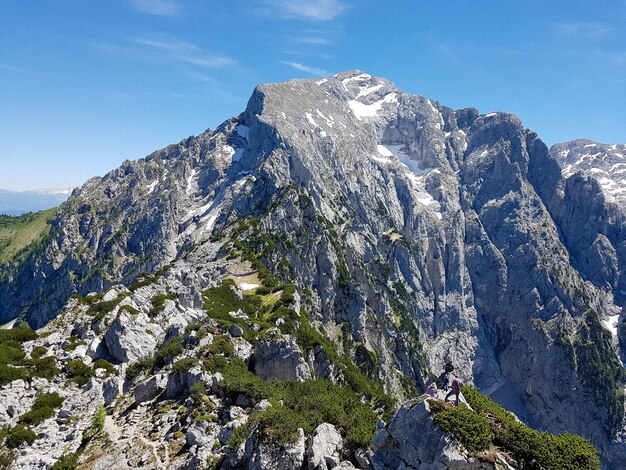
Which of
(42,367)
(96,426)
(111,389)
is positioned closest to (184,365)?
(111,389)

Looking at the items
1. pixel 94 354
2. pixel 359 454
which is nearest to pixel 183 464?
pixel 359 454

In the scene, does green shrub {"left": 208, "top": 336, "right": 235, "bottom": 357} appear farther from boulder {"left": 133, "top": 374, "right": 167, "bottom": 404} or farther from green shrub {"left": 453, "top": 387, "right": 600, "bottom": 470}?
green shrub {"left": 453, "top": 387, "right": 600, "bottom": 470}

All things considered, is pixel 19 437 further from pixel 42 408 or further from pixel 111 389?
pixel 111 389

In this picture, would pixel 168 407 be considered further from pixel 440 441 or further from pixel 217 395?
pixel 440 441

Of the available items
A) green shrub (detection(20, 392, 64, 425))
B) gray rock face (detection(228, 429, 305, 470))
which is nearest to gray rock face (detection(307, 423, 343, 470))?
gray rock face (detection(228, 429, 305, 470))

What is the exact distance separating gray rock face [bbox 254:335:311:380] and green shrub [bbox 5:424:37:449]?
2332 centimetres

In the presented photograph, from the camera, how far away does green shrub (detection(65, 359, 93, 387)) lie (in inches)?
1660

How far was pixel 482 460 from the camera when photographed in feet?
70.6

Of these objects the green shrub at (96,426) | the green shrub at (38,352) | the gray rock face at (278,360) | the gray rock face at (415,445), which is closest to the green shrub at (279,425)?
→ the gray rock face at (415,445)

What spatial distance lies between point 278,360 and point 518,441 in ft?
110

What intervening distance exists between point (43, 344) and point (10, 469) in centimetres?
2030

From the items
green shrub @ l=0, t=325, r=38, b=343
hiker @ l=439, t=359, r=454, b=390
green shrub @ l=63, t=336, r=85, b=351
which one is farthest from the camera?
green shrub @ l=0, t=325, r=38, b=343

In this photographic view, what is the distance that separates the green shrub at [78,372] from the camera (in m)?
42.2

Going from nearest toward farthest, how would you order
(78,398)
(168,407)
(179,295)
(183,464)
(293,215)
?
(183,464) < (168,407) < (78,398) < (179,295) < (293,215)
